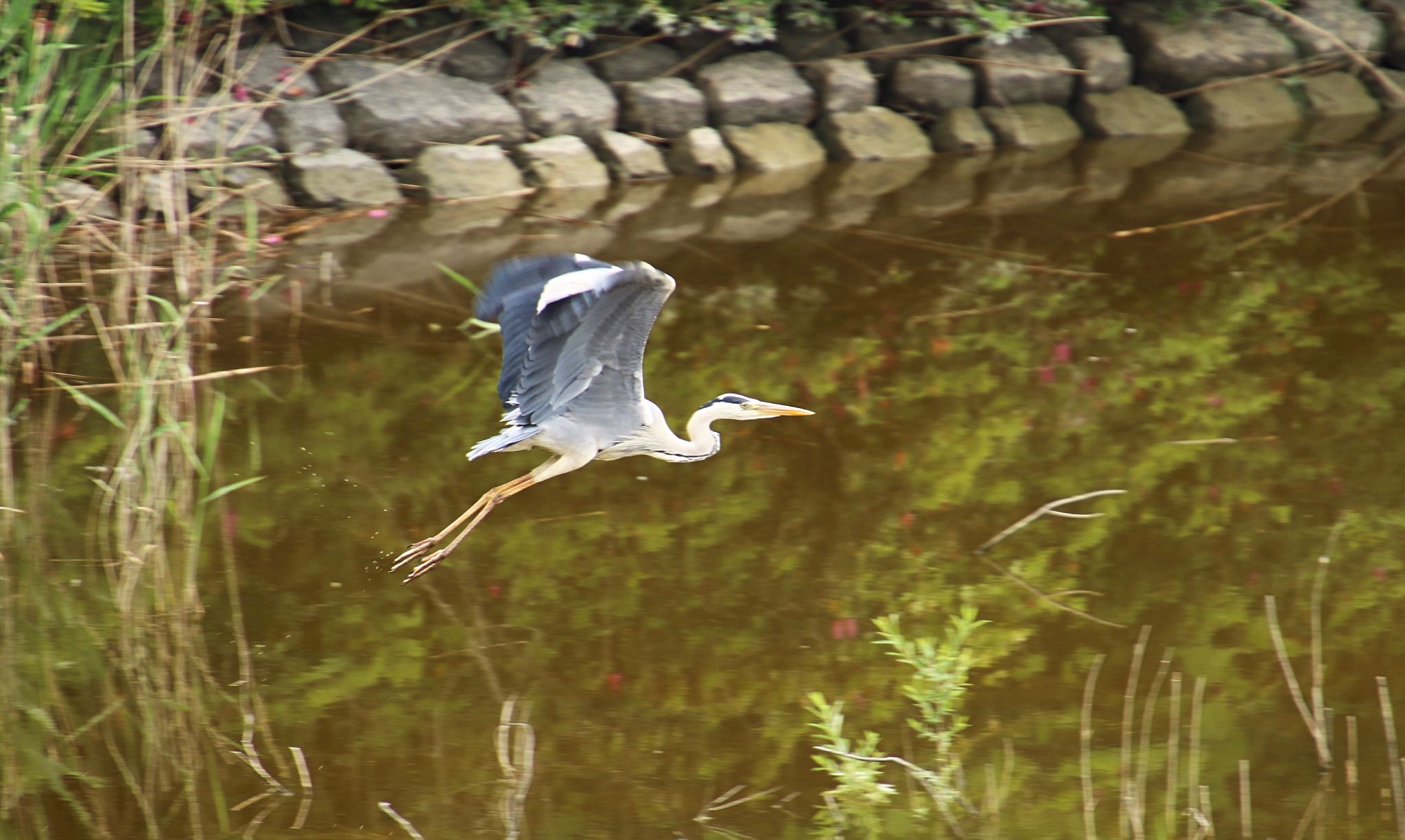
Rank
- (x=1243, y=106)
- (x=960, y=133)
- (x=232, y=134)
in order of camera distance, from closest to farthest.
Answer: (x=232, y=134), (x=960, y=133), (x=1243, y=106)

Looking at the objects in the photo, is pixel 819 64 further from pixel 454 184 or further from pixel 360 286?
pixel 360 286

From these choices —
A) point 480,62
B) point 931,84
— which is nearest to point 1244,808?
point 480,62

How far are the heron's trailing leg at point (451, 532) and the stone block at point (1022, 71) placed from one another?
6.33 m

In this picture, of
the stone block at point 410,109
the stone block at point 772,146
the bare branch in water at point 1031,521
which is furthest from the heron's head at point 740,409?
the stone block at point 772,146

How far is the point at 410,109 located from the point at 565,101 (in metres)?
0.97

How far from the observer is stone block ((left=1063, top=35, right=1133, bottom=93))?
33.4 feet

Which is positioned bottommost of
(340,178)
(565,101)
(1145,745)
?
(340,178)

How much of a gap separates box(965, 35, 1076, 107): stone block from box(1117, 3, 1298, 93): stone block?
2.06ft

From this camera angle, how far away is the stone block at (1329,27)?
422 inches

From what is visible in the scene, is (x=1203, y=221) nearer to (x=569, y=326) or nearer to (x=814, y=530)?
(x=814, y=530)

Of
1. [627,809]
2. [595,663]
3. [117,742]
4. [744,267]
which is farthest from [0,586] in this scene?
[744,267]

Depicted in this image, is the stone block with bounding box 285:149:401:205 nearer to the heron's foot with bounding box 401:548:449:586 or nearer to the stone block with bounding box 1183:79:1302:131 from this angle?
the heron's foot with bounding box 401:548:449:586

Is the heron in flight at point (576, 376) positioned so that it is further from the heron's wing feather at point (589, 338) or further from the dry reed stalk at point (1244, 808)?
the dry reed stalk at point (1244, 808)

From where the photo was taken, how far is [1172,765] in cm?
359
